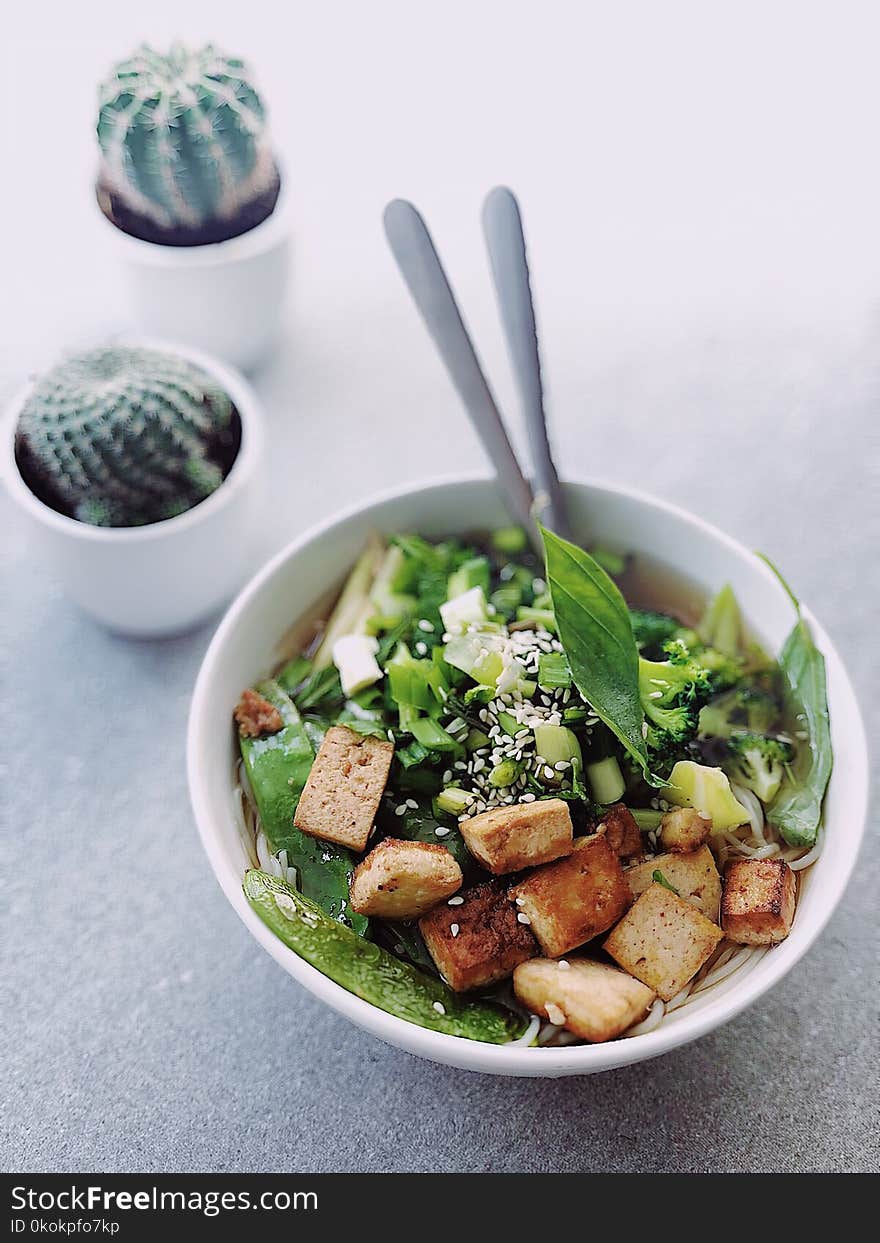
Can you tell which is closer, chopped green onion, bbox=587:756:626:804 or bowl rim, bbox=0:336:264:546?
chopped green onion, bbox=587:756:626:804

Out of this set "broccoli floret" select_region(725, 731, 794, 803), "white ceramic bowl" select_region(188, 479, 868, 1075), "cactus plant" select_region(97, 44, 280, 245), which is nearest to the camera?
"white ceramic bowl" select_region(188, 479, 868, 1075)

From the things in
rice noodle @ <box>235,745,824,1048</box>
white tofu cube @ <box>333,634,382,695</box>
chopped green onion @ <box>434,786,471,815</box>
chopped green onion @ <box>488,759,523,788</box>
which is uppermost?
white tofu cube @ <box>333,634,382,695</box>

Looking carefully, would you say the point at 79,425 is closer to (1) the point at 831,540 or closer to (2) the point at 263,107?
(2) the point at 263,107

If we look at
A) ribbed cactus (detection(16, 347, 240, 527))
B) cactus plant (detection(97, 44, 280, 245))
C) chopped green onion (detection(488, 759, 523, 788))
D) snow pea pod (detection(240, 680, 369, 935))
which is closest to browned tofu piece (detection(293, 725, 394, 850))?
snow pea pod (detection(240, 680, 369, 935))

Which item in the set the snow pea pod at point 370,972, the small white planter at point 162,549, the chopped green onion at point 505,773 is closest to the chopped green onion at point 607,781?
the chopped green onion at point 505,773

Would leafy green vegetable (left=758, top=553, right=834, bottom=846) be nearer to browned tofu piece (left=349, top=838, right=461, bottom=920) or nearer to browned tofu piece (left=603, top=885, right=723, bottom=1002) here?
browned tofu piece (left=603, top=885, right=723, bottom=1002)

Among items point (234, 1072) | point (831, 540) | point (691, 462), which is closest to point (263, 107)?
point (691, 462)

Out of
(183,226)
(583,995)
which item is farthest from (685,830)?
(183,226)

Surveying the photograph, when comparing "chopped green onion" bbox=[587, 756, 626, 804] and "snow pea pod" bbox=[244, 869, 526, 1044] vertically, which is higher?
"chopped green onion" bbox=[587, 756, 626, 804]
